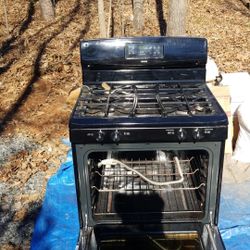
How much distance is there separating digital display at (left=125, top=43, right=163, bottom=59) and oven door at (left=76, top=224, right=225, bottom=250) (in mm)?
1448

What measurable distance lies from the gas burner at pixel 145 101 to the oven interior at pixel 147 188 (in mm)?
324

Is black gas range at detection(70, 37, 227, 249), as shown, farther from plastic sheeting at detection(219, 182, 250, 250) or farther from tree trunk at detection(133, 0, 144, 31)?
tree trunk at detection(133, 0, 144, 31)

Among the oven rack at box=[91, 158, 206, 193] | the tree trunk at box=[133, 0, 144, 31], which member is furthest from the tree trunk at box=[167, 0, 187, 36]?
the oven rack at box=[91, 158, 206, 193]

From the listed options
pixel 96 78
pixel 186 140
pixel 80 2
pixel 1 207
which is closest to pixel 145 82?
pixel 96 78

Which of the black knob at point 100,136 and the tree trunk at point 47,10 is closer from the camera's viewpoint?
the black knob at point 100,136

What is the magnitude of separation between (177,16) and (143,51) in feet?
15.1

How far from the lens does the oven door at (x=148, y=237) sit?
2.72 m

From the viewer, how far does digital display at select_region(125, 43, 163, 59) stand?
3.34 m

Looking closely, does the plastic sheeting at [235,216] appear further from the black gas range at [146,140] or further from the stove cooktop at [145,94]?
the stove cooktop at [145,94]

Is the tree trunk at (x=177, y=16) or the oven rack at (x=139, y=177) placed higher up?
the tree trunk at (x=177, y=16)

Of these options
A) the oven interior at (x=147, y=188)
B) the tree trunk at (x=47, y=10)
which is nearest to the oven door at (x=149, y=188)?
the oven interior at (x=147, y=188)

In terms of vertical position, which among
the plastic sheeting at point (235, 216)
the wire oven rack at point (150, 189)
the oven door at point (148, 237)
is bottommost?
the plastic sheeting at point (235, 216)

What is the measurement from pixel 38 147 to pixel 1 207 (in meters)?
1.28

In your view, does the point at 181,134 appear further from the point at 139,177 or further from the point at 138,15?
the point at 138,15
